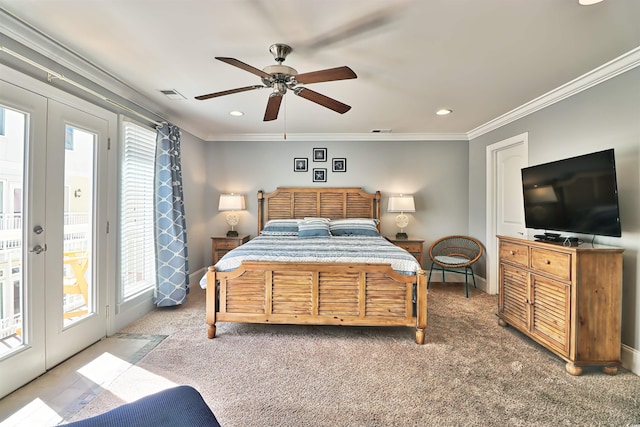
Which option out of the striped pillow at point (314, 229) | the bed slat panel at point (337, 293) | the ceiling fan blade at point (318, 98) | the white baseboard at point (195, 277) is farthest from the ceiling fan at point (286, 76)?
the white baseboard at point (195, 277)

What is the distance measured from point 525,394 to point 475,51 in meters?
2.47

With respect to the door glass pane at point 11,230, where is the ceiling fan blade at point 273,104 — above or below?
above

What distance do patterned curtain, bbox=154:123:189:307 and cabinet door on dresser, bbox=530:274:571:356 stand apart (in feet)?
12.2

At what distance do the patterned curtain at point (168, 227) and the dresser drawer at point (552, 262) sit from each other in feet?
12.4

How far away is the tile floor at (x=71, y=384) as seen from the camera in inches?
67.5

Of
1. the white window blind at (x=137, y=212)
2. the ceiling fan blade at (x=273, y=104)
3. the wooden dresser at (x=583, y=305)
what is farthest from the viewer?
the white window blind at (x=137, y=212)

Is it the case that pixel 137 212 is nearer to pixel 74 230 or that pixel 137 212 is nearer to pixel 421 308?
pixel 74 230

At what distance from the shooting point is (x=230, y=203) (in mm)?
4574

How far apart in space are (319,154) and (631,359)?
4143 mm

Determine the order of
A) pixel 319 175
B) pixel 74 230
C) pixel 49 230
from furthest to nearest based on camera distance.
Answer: pixel 319 175, pixel 74 230, pixel 49 230

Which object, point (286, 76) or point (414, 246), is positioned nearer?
point (286, 76)

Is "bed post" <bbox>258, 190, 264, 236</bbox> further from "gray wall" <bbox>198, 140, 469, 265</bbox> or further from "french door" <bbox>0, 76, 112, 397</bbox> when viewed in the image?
"french door" <bbox>0, 76, 112, 397</bbox>

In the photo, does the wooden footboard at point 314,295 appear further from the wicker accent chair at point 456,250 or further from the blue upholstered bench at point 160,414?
the wicker accent chair at point 456,250

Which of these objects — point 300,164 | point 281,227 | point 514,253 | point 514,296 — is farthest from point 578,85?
point 281,227
